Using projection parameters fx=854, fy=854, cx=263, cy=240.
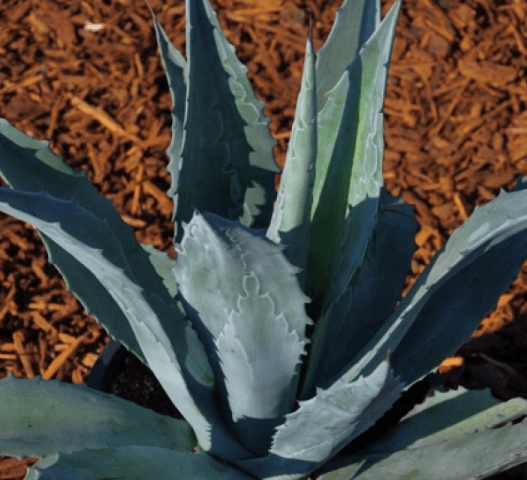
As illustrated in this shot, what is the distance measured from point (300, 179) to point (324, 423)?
0.27 m

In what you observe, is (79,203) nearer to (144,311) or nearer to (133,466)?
(144,311)

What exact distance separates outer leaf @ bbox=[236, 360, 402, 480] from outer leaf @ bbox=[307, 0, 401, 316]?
0.13 m

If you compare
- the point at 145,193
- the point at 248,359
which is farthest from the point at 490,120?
the point at 248,359

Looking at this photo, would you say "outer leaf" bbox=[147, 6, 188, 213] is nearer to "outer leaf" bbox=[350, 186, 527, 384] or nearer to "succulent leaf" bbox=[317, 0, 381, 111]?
"succulent leaf" bbox=[317, 0, 381, 111]

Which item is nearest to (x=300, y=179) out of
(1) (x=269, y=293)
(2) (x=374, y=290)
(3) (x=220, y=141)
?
(1) (x=269, y=293)

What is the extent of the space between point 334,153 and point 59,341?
2.85 ft

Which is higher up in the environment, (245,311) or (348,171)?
(348,171)

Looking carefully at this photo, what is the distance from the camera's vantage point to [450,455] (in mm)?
978

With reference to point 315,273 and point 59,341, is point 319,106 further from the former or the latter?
point 59,341

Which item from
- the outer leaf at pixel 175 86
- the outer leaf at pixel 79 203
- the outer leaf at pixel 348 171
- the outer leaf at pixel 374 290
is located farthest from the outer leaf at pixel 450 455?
the outer leaf at pixel 175 86

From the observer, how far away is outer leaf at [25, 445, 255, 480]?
34.9 inches

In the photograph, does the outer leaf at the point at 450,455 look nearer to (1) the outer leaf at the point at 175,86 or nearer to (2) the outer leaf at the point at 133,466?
(2) the outer leaf at the point at 133,466

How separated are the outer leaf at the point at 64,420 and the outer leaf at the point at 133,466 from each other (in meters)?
0.05

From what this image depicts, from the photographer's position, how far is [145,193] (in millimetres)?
1823
